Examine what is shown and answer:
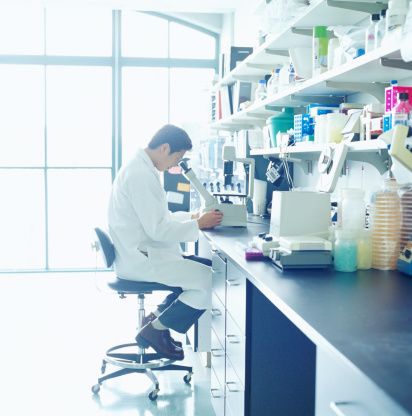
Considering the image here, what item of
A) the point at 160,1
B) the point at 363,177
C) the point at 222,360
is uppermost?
the point at 160,1

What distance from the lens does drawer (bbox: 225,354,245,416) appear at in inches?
75.5

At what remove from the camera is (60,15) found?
5746 millimetres

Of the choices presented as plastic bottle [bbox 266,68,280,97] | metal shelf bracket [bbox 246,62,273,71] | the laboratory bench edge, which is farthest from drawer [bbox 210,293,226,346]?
metal shelf bracket [bbox 246,62,273,71]

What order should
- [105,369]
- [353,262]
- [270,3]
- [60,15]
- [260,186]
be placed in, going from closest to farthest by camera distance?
[353,262], [270,3], [105,369], [260,186], [60,15]

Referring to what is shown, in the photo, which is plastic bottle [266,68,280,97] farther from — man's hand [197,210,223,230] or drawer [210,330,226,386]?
drawer [210,330,226,386]

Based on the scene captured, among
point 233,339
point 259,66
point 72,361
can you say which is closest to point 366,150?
point 233,339

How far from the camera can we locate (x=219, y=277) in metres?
2.50

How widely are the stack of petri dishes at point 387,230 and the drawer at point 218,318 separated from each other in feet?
2.53

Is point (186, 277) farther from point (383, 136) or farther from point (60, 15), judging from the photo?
point (60, 15)

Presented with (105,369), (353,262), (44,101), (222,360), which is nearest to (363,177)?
(353,262)

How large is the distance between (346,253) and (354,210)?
0.21 metres

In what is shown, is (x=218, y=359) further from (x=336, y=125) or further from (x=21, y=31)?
(x=21, y=31)

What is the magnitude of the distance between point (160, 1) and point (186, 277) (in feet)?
9.86

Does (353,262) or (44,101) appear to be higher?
(44,101)
